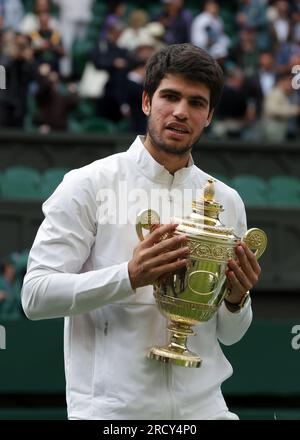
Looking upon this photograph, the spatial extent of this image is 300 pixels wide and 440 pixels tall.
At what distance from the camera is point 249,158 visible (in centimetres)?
1363

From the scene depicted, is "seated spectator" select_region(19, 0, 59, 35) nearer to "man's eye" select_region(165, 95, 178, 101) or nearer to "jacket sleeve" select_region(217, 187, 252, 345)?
"jacket sleeve" select_region(217, 187, 252, 345)

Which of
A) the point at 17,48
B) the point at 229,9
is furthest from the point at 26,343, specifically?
the point at 229,9

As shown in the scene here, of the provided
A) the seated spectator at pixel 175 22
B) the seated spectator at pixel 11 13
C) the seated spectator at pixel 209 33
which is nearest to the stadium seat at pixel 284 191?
the seated spectator at pixel 209 33

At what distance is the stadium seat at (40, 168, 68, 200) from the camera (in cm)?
1185

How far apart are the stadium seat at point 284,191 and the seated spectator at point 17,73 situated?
9.00 feet

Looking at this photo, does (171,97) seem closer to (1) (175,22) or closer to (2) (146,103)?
(2) (146,103)

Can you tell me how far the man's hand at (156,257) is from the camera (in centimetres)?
366

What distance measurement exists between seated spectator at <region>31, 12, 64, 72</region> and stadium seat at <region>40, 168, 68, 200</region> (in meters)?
1.71

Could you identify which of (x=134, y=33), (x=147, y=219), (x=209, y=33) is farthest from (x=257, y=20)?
(x=147, y=219)

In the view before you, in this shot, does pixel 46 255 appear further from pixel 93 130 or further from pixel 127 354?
pixel 93 130

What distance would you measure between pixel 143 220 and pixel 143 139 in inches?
20.0

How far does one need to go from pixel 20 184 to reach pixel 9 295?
2744mm

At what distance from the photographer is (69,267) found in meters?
3.87

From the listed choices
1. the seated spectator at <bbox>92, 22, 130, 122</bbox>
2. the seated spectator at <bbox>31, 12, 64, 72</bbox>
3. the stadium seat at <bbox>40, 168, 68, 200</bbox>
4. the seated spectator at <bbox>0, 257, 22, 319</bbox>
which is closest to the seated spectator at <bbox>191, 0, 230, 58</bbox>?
the seated spectator at <bbox>92, 22, 130, 122</bbox>
